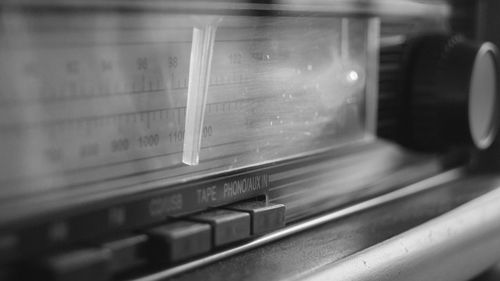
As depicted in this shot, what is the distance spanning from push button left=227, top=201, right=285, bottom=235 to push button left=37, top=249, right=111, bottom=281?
4.5 inches

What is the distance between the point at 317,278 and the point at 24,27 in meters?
0.22

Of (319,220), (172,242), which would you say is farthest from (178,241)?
(319,220)

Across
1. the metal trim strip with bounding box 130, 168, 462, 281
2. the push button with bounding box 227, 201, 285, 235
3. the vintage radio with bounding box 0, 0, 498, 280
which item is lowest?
the metal trim strip with bounding box 130, 168, 462, 281

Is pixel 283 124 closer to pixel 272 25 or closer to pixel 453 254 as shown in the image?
pixel 272 25

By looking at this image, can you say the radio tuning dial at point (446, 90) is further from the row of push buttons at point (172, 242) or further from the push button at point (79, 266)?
the push button at point (79, 266)

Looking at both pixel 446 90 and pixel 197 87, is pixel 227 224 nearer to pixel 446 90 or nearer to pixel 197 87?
pixel 197 87

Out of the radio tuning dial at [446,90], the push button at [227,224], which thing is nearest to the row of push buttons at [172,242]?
the push button at [227,224]

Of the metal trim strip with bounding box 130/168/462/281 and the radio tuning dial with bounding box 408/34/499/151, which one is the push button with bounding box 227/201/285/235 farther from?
the radio tuning dial with bounding box 408/34/499/151

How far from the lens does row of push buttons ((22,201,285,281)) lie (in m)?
0.34

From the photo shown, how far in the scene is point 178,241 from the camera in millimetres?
398

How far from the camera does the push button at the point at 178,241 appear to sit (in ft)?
1.29

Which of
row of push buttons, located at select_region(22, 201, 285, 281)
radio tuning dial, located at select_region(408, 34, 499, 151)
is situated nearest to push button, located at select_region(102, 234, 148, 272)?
row of push buttons, located at select_region(22, 201, 285, 281)

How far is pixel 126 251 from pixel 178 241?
3cm

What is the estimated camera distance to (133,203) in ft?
1.27
